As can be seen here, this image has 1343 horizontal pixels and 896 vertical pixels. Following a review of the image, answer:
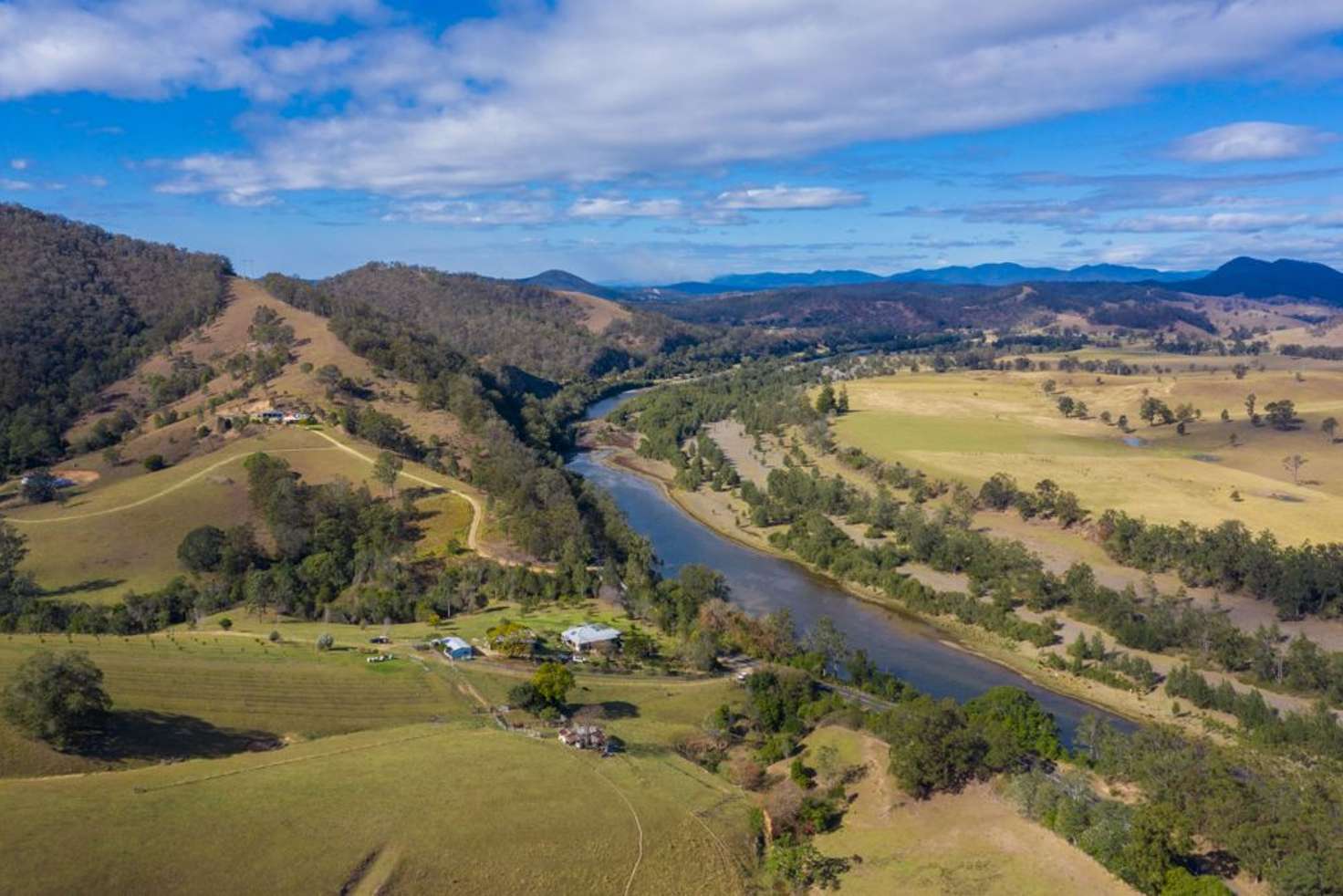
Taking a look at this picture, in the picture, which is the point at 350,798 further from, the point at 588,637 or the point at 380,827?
the point at 588,637

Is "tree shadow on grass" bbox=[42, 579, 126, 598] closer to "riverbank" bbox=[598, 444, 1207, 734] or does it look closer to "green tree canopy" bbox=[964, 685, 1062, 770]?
"riverbank" bbox=[598, 444, 1207, 734]

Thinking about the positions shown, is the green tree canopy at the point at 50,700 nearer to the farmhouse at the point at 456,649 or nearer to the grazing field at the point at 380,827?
the grazing field at the point at 380,827

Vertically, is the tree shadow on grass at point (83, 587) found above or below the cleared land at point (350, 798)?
above

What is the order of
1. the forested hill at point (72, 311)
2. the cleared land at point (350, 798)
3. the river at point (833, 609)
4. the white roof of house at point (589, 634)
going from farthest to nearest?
1. the forested hill at point (72, 311)
2. the white roof of house at point (589, 634)
3. the river at point (833, 609)
4. the cleared land at point (350, 798)

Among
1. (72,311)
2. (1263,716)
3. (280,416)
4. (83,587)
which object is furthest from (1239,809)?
(72,311)

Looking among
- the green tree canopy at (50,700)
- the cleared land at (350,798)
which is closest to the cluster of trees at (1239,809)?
the cleared land at (350,798)

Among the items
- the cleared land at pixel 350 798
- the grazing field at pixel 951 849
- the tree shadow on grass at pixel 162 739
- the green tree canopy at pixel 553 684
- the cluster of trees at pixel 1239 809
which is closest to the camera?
the cluster of trees at pixel 1239 809

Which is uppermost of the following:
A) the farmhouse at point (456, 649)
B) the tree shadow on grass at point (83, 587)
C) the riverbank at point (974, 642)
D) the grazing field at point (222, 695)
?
the tree shadow on grass at point (83, 587)

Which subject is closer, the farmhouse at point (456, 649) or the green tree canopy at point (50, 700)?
the green tree canopy at point (50, 700)

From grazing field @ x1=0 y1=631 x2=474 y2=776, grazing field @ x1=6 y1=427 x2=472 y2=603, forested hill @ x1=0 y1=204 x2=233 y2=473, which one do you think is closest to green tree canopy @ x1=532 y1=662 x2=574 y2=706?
grazing field @ x1=0 y1=631 x2=474 y2=776
